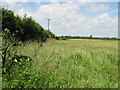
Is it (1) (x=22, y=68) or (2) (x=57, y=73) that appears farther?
(2) (x=57, y=73)

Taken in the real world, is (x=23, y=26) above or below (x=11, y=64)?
above

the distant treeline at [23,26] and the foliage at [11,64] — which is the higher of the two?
the distant treeline at [23,26]

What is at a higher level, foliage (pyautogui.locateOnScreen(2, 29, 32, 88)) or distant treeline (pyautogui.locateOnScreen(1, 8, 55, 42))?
distant treeline (pyautogui.locateOnScreen(1, 8, 55, 42))

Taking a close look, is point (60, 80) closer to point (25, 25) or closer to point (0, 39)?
point (0, 39)

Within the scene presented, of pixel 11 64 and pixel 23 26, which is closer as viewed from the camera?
pixel 11 64

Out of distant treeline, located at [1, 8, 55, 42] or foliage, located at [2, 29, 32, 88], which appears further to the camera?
distant treeline, located at [1, 8, 55, 42]

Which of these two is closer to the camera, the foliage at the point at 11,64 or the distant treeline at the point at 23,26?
the foliage at the point at 11,64

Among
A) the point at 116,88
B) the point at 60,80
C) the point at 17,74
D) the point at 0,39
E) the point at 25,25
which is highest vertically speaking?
the point at 25,25

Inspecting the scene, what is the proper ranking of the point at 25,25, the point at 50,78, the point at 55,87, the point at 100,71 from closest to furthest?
1. the point at 55,87
2. the point at 50,78
3. the point at 100,71
4. the point at 25,25

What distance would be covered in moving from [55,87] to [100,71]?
86.6 inches

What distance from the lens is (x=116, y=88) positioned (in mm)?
3875

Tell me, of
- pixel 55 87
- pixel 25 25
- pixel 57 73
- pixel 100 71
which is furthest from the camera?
pixel 25 25

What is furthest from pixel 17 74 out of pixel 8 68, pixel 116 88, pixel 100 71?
pixel 100 71

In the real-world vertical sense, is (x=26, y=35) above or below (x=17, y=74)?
above
